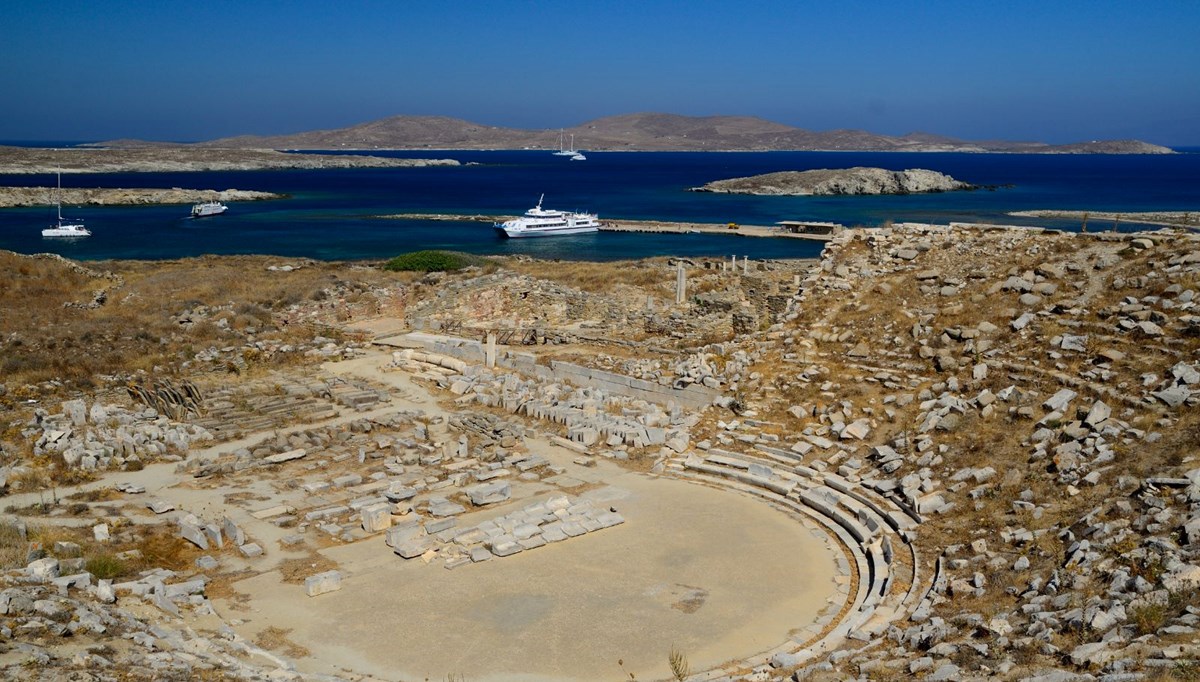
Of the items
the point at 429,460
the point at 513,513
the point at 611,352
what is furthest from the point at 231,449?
the point at 611,352

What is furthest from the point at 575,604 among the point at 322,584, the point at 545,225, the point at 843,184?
the point at 843,184

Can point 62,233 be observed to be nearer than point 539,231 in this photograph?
Yes

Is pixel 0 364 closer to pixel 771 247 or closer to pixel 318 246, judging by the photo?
pixel 318 246

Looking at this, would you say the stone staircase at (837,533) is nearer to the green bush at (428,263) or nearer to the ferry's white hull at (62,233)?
the green bush at (428,263)

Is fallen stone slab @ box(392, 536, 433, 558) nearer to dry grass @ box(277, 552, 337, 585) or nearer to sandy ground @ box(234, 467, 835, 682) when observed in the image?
sandy ground @ box(234, 467, 835, 682)

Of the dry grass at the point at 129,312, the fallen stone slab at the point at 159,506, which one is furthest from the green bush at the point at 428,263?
the fallen stone slab at the point at 159,506

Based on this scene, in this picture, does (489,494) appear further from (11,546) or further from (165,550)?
(11,546)

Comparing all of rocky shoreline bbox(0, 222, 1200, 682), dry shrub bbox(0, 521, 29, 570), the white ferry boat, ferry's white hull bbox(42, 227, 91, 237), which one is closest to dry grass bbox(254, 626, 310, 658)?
rocky shoreline bbox(0, 222, 1200, 682)
